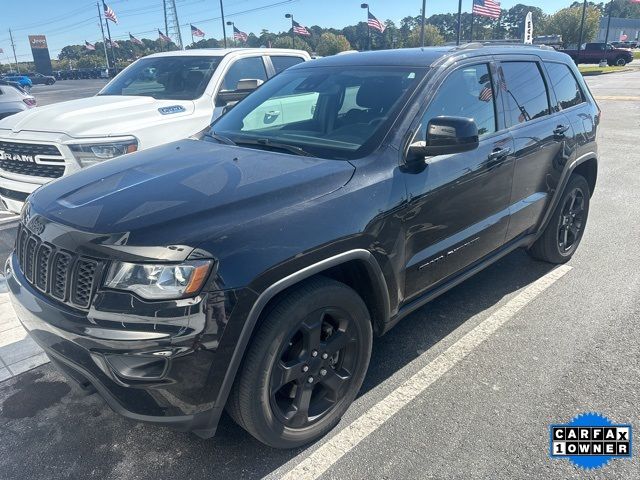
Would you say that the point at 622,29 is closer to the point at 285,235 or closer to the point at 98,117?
the point at 98,117

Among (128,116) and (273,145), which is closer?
(273,145)

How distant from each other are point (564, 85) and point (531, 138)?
3.28 ft

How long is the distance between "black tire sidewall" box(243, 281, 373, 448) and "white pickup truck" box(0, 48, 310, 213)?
3.23 m

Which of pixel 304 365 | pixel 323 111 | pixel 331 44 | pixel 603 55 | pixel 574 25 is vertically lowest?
pixel 304 365

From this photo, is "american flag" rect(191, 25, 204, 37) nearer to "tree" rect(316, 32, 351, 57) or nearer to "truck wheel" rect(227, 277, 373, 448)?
"tree" rect(316, 32, 351, 57)

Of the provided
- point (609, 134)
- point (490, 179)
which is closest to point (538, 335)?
point (490, 179)

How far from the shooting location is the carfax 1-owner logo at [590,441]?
2.47 metres

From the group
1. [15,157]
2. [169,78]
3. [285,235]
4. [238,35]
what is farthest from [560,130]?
[238,35]

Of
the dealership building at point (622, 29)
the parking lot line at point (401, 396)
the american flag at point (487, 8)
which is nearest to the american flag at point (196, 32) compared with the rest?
the american flag at point (487, 8)

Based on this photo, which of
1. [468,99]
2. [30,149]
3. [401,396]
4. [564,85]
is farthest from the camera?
[30,149]

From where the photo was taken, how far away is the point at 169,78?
20.0 ft

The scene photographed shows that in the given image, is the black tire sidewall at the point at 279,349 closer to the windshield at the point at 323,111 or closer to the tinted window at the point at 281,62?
the windshield at the point at 323,111

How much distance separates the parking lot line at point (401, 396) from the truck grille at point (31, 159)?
3.65 m

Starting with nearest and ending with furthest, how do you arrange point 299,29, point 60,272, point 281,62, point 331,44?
point 60,272 → point 281,62 → point 299,29 → point 331,44
